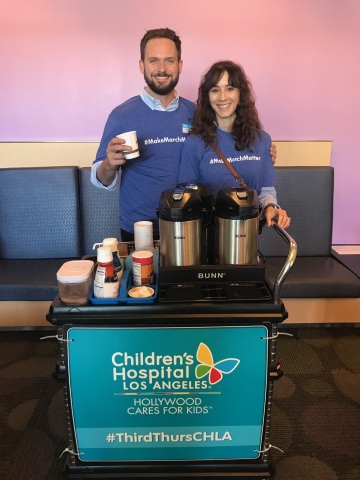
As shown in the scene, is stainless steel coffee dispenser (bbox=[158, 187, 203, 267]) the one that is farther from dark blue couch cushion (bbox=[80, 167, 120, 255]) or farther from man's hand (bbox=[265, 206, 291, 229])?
dark blue couch cushion (bbox=[80, 167, 120, 255])

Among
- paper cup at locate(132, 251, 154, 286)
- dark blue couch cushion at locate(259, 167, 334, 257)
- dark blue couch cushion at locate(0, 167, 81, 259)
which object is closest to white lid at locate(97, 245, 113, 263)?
paper cup at locate(132, 251, 154, 286)

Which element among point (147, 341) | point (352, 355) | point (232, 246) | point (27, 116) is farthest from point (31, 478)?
point (27, 116)

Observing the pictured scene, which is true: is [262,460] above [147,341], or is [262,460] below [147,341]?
below

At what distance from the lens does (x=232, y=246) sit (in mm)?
1438

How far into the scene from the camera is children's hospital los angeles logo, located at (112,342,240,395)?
143 centimetres

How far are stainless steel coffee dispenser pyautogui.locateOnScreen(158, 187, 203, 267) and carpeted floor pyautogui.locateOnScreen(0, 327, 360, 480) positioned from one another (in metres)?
0.87

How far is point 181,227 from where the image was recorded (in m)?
1.40

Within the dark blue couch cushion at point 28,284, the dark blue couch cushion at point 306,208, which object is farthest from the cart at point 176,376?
the dark blue couch cushion at point 306,208

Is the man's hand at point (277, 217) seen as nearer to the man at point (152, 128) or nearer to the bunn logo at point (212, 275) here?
the bunn logo at point (212, 275)

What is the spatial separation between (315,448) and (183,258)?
3.69ft

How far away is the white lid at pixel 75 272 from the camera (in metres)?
1.36

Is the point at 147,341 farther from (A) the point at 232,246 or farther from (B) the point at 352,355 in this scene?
(B) the point at 352,355

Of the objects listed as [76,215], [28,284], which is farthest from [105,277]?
[76,215]

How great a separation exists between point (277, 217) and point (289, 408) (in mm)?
1089
